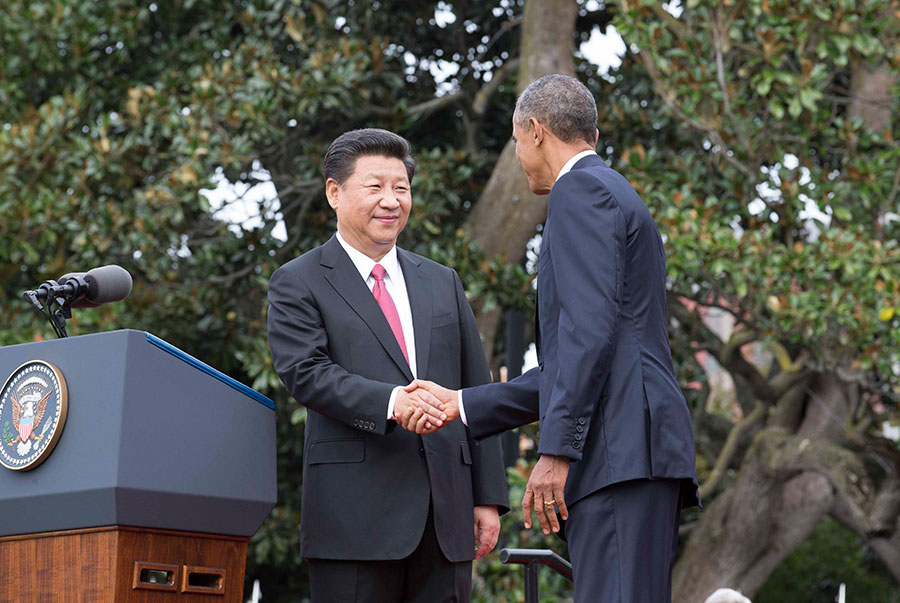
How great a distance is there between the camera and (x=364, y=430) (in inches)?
130

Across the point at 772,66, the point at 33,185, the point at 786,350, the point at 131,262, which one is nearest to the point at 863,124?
the point at 772,66

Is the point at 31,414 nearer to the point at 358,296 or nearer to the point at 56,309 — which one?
the point at 56,309

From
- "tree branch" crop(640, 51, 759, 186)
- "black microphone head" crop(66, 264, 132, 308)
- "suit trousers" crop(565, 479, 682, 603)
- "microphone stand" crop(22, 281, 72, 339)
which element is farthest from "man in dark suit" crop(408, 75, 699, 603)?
"tree branch" crop(640, 51, 759, 186)

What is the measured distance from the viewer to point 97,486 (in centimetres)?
260

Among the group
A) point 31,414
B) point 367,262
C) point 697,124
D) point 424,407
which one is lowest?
point 31,414

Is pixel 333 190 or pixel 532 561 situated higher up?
pixel 333 190

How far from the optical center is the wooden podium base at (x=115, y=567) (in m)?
2.60

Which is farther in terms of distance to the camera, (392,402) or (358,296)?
(358,296)

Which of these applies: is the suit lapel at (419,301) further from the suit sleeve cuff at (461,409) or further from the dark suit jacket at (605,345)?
the dark suit jacket at (605,345)

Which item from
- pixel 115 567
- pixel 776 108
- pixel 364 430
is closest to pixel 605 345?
pixel 364 430

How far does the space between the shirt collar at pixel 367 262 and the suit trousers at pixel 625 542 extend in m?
1.04

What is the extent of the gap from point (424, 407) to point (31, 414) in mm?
985

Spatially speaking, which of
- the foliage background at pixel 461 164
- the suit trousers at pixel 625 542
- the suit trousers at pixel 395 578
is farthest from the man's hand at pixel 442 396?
the foliage background at pixel 461 164

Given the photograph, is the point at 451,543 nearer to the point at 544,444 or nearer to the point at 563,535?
the point at 563,535
